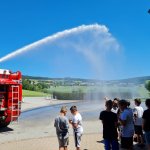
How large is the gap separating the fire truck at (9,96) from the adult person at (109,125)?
733 cm

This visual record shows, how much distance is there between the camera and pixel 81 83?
89625mm

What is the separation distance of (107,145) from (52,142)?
13.4 ft

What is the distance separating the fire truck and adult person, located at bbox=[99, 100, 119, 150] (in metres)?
7.33

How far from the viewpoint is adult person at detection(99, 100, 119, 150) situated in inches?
337

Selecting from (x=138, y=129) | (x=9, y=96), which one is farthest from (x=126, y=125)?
(x=9, y=96)

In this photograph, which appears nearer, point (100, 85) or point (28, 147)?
point (28, 147)

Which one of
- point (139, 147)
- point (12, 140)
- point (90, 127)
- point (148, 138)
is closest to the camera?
point (148, 138)

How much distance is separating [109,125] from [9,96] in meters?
7.70

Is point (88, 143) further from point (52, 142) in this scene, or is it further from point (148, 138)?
point (148, 138)

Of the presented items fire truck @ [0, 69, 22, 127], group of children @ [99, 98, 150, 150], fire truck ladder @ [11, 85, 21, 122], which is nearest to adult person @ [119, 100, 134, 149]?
group of children @ [99, 98, 150, 150]

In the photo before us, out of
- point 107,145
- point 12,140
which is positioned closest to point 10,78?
point 12,140

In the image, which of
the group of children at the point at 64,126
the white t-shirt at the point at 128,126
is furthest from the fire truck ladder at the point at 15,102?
the white t-shirt at the point at 128,126

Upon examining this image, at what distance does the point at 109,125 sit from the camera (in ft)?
28.2

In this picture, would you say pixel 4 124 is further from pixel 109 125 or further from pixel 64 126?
pixel 109 125
